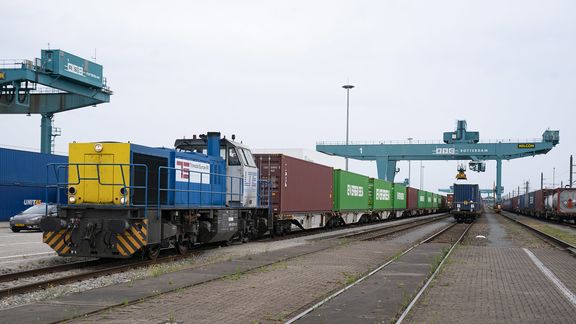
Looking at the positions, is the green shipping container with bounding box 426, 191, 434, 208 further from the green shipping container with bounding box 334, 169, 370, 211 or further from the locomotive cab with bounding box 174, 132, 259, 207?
the locomotive cab with bounding box 174, 132, 259, 207

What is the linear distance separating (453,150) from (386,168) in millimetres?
6552

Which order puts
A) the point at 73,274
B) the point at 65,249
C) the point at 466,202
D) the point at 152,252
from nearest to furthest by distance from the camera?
the point at 73,274
the point at 65,249
the point at 152,252
the point at 466,202

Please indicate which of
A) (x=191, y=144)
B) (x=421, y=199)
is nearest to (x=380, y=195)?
(x=421, y=199)

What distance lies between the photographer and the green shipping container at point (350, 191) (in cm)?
2864

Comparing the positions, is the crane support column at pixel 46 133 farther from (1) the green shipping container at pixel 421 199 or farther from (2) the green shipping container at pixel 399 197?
(1) the green shipping container at pixel 421 199

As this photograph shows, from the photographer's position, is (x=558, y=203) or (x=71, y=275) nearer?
(x=71, y=275)

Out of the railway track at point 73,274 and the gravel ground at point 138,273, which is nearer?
the gravel ground at point 138,273

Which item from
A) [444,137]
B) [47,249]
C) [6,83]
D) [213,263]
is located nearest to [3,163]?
A: [6,83]

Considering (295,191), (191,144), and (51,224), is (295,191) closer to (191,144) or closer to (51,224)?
(191,144)

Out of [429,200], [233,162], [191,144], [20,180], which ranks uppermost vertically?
[191,144]

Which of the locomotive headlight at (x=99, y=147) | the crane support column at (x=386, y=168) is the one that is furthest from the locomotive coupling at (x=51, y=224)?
the crane support column at (x=386, y=168)

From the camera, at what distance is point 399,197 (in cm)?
4703

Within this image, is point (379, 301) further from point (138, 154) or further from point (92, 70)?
point (92, 70)

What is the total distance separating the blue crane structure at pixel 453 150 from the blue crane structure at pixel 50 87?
21.8 meters
